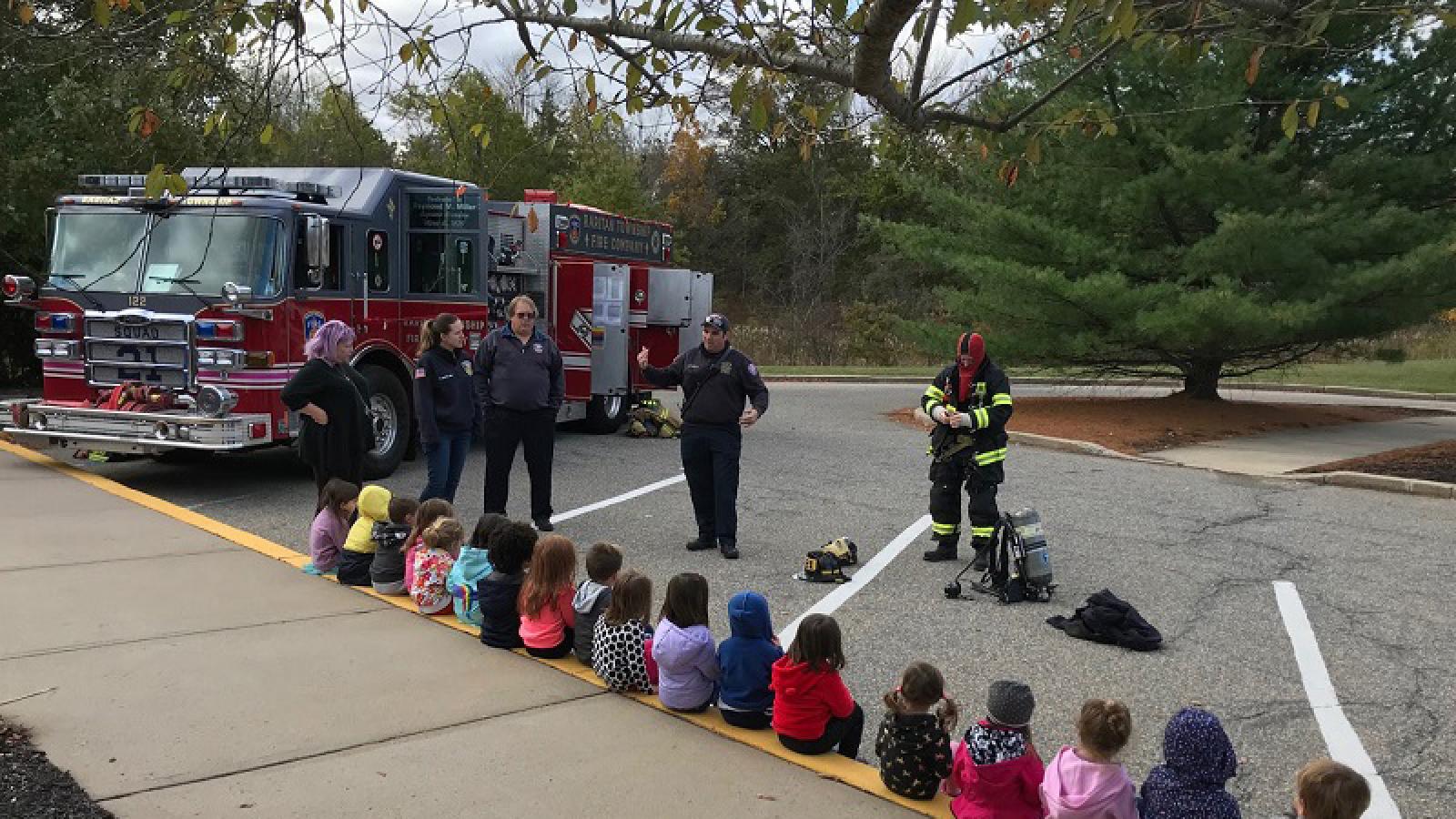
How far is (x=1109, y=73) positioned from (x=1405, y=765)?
560 inches

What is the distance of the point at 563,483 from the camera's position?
11.6 m

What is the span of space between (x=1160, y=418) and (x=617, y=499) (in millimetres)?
10546

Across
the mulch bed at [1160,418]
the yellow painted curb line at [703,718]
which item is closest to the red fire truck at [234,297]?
the yellow painted curb line at [703,718]

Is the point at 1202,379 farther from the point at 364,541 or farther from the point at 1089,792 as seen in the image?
the point at 1089,792

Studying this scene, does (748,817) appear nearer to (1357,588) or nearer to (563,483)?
(1357,588)

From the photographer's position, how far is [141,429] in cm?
1018

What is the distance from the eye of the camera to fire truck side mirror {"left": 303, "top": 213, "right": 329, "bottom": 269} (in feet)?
34.3

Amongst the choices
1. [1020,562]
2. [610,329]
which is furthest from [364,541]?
[610,329]

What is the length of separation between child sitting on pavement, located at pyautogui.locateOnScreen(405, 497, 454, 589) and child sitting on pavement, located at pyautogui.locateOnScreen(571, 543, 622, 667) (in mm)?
1394

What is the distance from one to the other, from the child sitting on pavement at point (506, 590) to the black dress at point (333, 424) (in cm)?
243

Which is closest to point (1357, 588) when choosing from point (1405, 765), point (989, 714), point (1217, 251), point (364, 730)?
point (1405, 765)

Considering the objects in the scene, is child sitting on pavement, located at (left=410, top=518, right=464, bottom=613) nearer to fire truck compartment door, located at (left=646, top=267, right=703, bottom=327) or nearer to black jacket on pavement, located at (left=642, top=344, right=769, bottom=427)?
black jacket on pavement, located at (left=642, top=344, right=769, bottom=427)

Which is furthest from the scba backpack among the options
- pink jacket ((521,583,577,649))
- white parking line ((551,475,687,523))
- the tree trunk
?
the tree trunk

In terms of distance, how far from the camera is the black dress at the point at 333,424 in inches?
312
